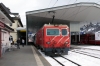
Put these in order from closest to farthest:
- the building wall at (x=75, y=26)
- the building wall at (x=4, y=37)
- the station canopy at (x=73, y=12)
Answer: the building wall at (x=4, y=37), the station canopy at (x=73, y=12), the building wall at (x=75, y=26)

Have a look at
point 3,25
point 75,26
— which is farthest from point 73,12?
point 3,25

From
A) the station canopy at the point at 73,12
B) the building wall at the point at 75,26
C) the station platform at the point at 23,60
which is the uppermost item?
the station canopy at the point at 73,12

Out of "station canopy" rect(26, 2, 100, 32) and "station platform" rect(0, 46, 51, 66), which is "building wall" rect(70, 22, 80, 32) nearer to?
"station canopy" rect(26, 2, 100, 32)

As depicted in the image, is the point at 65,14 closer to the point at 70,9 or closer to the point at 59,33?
the point at 70,9

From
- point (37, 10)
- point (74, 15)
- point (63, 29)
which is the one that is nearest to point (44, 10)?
point (37, 10)

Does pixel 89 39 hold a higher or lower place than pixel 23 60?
higher

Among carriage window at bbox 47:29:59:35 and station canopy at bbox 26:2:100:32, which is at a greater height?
station canopy at bbox 26:2:100:32

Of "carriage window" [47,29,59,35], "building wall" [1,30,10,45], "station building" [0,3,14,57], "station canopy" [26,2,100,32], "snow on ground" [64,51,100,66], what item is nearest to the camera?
"snow on ground" [64,51,100,66]

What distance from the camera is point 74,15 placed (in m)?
38.6

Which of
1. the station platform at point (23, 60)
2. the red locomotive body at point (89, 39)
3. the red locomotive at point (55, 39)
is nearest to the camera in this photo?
A: the station platform at point (23, 60)

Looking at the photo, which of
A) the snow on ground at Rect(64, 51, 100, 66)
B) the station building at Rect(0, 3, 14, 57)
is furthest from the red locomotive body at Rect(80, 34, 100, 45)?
the snow on ground at Rect(64, 51, 100, 66)

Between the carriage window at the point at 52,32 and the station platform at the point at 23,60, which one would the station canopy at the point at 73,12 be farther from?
the station platform at the point at 23,60

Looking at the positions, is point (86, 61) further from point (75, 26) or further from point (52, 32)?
point (75, 26)

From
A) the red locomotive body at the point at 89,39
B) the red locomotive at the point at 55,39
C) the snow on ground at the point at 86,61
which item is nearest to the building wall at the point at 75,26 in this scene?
the red locomotive body at the point at 89,39
